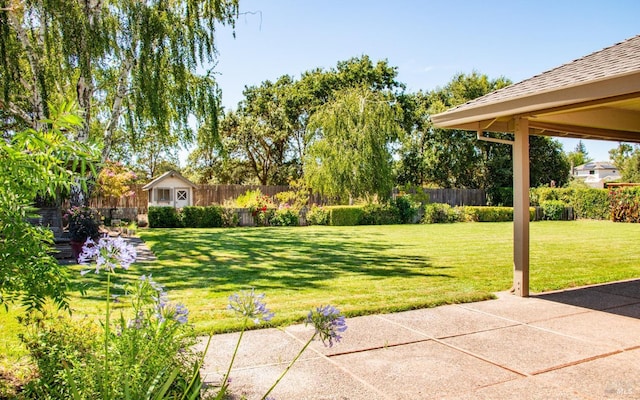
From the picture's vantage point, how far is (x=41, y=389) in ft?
7.08

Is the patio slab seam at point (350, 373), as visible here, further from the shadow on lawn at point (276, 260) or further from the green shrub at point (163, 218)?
the green shrub at point (163, 218)

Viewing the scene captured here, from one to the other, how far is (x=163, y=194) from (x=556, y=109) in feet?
52.9

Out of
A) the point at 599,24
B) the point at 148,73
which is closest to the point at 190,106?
the point at 148,73

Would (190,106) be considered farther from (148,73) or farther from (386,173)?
(386,173)

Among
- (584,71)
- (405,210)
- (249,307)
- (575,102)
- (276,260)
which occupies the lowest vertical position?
(276,260)

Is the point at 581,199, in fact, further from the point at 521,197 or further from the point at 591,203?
the point at 521,197

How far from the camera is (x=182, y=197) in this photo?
19.1 m

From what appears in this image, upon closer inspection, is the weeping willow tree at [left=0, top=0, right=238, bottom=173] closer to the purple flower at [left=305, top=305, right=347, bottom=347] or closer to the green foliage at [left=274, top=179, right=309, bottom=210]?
the purple flower at [left=305, top=305, right=347, bottom=347]

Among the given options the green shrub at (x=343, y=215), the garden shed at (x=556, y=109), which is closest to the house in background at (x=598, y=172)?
the green shrub at (x=343, y=215)

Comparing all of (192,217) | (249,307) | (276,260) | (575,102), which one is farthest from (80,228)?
(192,217)

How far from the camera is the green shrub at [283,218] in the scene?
17.4 metres

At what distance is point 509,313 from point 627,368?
1.55 metres

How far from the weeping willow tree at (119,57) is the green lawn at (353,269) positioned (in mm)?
2947

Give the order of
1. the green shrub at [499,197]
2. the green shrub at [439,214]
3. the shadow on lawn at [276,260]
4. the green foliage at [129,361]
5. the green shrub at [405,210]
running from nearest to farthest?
the green foliage at [129,361] < the shadow on lawn at [276,260] < the green shrub at [405,210] < the green shrub at [439,214] < the green shrub at [499,197]
